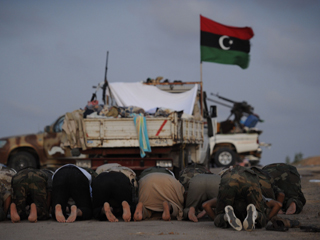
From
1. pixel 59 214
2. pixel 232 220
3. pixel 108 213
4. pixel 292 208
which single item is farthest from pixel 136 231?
pixel 292 208

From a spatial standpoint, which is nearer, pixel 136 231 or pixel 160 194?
pixel 136 231

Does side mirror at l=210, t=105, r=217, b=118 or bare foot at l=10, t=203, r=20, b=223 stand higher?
side mirror at l=210, t=105, r=217, b=118

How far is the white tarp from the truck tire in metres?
3.49

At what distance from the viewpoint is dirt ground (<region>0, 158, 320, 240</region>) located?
478 centimetres

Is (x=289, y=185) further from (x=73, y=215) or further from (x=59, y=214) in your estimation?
(x=59, y=214)

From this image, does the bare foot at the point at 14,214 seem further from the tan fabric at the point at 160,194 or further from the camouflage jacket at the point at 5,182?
the tan fabric at the point at 160,194

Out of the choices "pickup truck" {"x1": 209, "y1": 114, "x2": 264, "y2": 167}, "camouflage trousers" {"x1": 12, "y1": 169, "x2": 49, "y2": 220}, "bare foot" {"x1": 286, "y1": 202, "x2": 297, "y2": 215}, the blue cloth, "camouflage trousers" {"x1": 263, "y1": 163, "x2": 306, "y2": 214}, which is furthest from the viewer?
"pickup truck" {"x1": 209, "y1": 114, "x2": 264, "y2": 167}

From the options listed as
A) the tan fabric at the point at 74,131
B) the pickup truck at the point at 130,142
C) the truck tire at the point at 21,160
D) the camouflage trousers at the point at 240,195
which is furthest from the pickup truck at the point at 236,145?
the camouflage trousers at the point at 240,195

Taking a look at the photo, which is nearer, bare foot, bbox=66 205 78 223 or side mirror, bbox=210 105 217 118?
bare foot, bbox=66 205 78 223

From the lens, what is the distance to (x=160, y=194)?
20.8 ft

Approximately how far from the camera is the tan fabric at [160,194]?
637cm

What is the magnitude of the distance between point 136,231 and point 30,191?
1895 millimetres

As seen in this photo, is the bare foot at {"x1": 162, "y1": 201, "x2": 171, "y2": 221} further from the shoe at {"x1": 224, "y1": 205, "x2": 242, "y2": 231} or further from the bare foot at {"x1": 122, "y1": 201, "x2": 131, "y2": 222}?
the shoe at {"x1": 224, "y1": 205, "x2": 242, "y2": 231}

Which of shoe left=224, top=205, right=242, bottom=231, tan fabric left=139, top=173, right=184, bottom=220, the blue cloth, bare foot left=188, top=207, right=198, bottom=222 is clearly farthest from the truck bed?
shoe left=224, top=205, right=242, bottom=231
